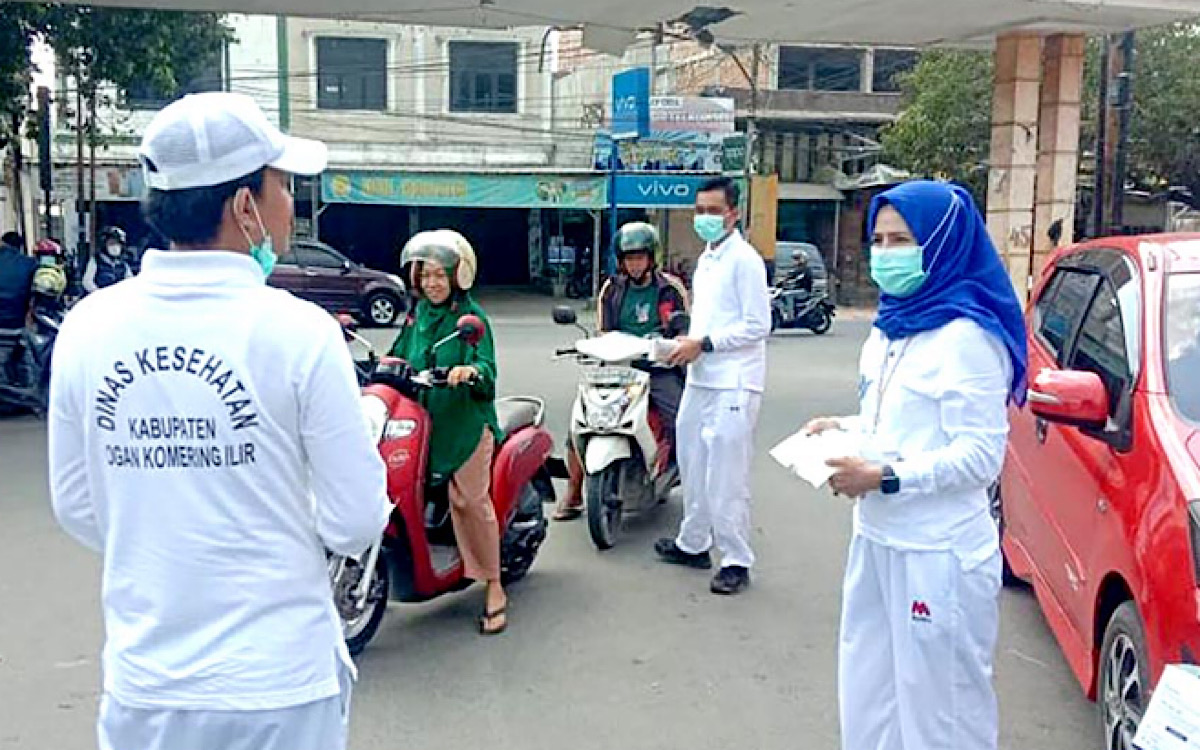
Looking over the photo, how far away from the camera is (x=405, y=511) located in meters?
4.42

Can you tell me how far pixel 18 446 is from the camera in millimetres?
8828

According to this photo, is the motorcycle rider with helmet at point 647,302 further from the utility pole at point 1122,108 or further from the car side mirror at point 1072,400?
the utility pole at point 1122,108

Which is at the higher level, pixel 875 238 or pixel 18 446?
pixel 875 238

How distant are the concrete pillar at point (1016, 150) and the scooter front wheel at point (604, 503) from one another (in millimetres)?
7017

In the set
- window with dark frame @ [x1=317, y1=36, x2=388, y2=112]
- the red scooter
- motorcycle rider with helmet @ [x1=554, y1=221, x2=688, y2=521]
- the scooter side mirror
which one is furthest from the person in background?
window with dark frame @ [x1=317, y1=36, x2=388, y2=112]

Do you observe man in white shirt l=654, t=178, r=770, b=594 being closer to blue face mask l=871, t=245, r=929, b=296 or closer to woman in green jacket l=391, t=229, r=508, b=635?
woman in green jacket l=391, t=229, r=508, b=635

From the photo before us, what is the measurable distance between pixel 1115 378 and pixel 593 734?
210 centimetres

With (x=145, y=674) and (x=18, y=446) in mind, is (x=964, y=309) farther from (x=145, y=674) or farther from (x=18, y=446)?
(x=18, y=446)

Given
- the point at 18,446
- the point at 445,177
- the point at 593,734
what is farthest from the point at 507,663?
the point at 445,177

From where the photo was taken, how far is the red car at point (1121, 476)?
2990 millimetres

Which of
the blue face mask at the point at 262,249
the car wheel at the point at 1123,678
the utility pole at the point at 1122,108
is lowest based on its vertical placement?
the car wheel at the point at 1123,678

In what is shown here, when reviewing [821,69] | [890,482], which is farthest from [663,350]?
[821,69]

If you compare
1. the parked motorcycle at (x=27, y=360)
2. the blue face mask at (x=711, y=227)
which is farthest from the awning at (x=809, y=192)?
the blue face mask at (x=711, y=227)

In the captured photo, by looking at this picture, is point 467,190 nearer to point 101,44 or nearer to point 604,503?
point 101,44
